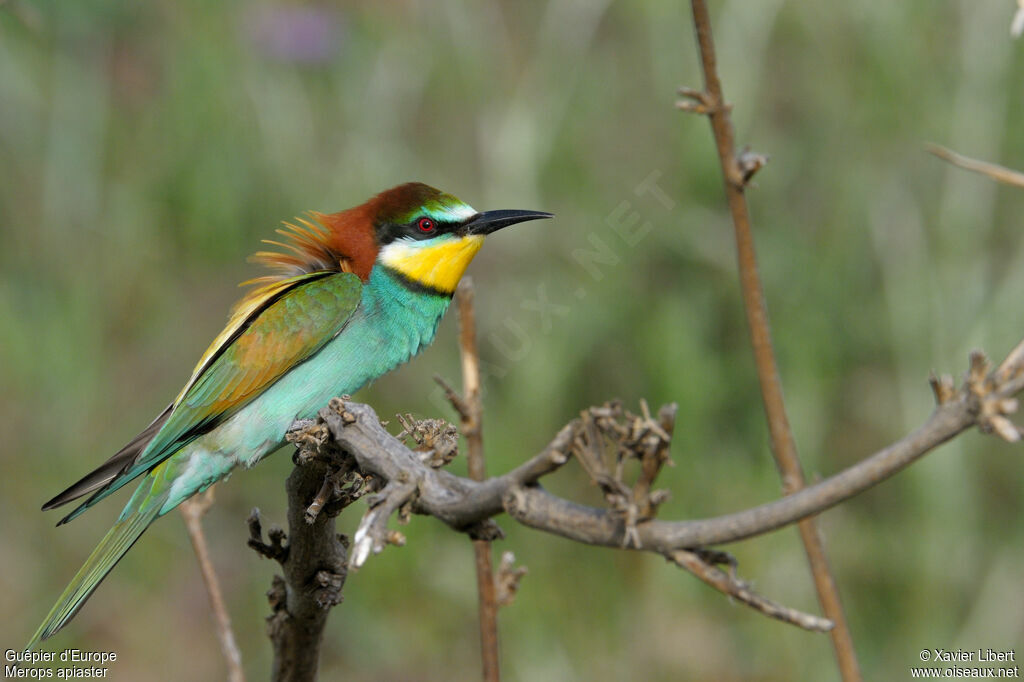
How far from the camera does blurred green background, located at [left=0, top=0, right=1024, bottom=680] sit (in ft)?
9.71

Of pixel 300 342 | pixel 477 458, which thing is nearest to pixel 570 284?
pixel 300 342

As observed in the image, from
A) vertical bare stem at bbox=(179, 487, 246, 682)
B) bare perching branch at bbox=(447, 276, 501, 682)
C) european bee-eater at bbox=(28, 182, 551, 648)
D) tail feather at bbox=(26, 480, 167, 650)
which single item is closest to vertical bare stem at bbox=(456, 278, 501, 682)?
bare perching branch at bbox=(447, 276, 501, 682)

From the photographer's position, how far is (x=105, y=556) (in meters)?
1.84

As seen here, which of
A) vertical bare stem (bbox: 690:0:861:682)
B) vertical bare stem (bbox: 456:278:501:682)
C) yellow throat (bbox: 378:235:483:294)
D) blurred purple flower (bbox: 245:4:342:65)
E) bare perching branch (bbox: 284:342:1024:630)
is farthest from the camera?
blurred purple flower (bbox: 245:4:342:65)

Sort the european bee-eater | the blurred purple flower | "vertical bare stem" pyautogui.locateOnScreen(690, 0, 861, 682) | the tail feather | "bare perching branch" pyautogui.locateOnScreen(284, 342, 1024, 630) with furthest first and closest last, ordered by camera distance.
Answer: the blurred purple flower → the european bee-eater → the tail feather → "vertical bare stem" pyautogui.locateOnScreen(690, 0, 861, 682) → "bare perching branch" pyautogui.locateOnScreen(284, 342, 1024, 630)

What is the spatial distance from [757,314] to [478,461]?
1.60ft

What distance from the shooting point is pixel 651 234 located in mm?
3396

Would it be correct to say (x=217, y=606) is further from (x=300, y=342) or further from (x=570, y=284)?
(x=570, y=284)

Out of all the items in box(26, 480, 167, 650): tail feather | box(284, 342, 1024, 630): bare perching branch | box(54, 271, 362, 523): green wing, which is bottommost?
box(284, 342, 1024, 630): bare perching branch

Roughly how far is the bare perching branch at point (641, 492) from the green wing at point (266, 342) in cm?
112

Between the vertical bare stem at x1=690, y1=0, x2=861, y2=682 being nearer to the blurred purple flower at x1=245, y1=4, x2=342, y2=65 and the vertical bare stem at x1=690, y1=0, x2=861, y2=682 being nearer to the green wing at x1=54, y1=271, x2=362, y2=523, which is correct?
the green wing at x1=54, y1=271, x2=362, y2=523

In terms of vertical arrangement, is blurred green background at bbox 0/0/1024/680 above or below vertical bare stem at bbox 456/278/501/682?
above

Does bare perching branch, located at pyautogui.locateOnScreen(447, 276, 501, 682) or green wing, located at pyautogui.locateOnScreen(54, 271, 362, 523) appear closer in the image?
bare perching branch, located at pyautogui.locateOnScreen(447, 276, 501, 682)

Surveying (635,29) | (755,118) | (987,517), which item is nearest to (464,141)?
(635,29)
